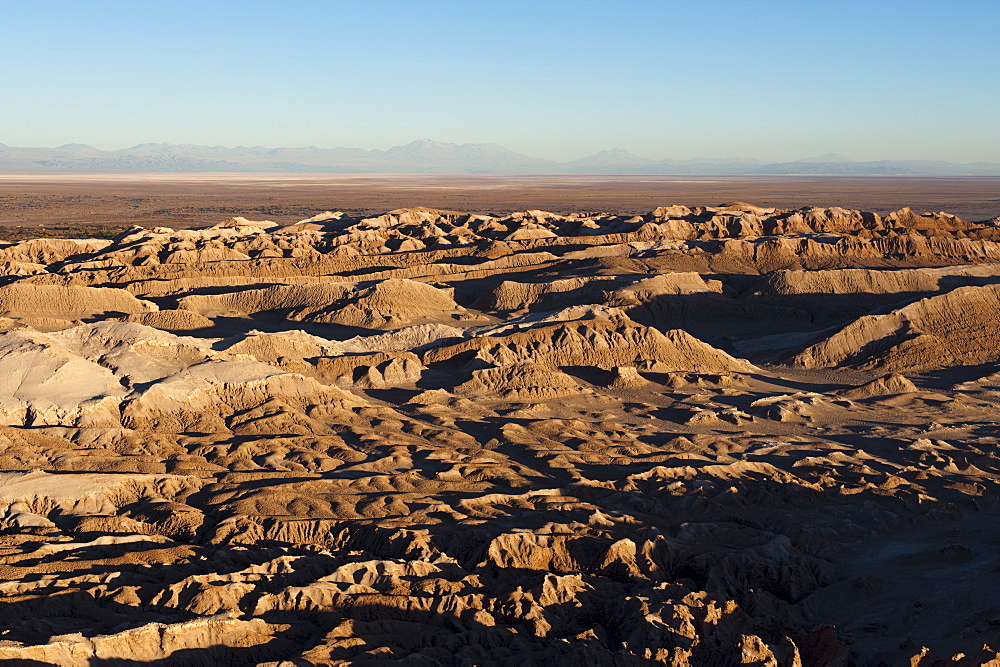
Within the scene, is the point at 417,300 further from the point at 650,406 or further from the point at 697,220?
the point at 697,220

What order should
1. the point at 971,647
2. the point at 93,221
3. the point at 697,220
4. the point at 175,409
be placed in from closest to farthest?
the point at 971,647
the point at 175,409
the point at 697,220
the point at 93,221

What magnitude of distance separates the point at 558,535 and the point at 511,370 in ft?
52.1

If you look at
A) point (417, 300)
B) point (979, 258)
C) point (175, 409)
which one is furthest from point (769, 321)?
point (175, 409)

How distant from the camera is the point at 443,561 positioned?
58.3ft

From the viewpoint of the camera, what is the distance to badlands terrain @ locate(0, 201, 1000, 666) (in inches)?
603

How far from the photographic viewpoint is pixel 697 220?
255 feet

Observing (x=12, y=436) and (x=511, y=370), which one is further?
(x=511, y=370)

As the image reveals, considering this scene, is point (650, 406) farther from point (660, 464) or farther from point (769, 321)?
point (769, 321)

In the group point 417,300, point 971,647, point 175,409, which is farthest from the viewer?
point 417,300

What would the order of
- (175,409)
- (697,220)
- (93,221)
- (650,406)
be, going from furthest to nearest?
(93,221), (697,220), (650,406), (175,409)

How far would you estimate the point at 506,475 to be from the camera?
23.6 metres

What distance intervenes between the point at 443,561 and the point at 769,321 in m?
34.8

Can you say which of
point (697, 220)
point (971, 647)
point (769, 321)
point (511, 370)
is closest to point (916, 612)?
point (971, 647)

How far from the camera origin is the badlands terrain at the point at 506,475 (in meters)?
15.3
